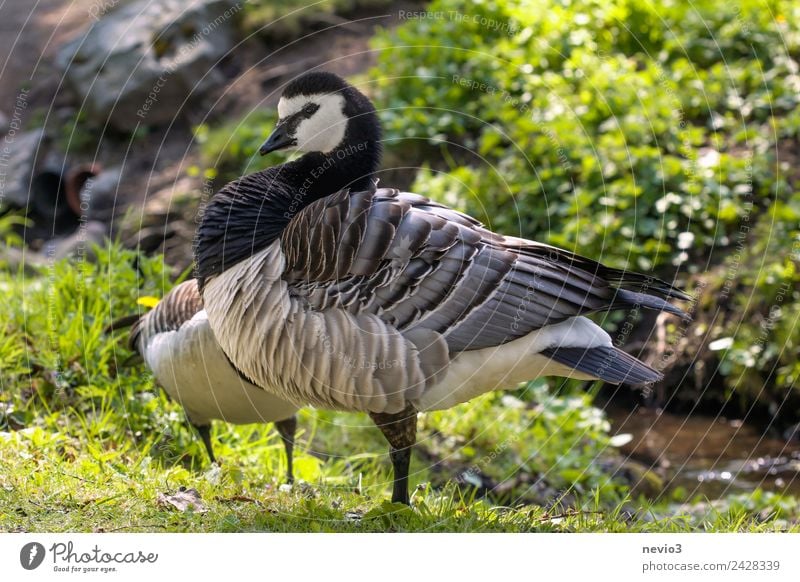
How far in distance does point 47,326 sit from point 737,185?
18.8ft

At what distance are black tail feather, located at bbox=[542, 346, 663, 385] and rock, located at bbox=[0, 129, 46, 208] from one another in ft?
27.1

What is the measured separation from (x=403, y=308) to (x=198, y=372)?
1.44 m

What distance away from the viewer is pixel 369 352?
13.8 feet

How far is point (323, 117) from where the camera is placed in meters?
4.75

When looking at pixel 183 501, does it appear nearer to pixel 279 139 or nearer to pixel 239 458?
pixel 239 458

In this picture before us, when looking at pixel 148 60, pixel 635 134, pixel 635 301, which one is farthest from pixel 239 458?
pixel 148 60

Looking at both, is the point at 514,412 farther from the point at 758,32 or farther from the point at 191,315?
the point at 758,32

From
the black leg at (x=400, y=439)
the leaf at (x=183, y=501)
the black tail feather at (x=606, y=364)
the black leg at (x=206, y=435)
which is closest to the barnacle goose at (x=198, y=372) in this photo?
the black leg at (x=206, y=435)

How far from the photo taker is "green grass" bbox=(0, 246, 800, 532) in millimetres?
4281

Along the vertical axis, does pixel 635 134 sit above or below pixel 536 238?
above

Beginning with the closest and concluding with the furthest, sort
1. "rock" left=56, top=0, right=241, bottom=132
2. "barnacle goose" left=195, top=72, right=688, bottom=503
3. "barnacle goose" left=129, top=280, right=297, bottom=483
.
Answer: "barnacle goose" left=195, top=72, right=688, bottom=503
"barnacle goose" left=129, top=280, right=297, bottom=483
"rock" left=56, top=0, right=241, bottom=132

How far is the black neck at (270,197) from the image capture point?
4.57 meters

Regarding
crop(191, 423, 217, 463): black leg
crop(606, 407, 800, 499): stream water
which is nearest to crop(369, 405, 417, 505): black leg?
crop(191, 423, 217, 463): black leg

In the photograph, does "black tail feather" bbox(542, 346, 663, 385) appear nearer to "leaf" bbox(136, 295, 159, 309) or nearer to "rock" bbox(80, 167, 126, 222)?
"leaf" bbox(136, 295, 159, 309)
